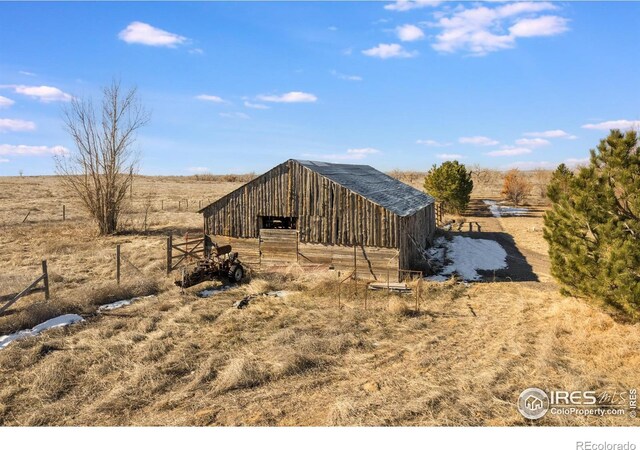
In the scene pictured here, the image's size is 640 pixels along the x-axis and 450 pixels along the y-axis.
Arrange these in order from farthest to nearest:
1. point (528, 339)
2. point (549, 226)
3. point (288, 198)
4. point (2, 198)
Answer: point (2, 198)
point (288, 198)
point (549, 226)
point (528, 339)

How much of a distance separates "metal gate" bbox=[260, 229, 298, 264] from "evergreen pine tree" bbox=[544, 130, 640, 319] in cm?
1103

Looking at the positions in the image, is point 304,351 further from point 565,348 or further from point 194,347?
point 565,348

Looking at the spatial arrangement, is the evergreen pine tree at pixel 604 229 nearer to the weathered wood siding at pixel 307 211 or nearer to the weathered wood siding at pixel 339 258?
the weathered wood siding at pixel 339 258

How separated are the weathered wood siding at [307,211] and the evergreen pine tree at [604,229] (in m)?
7.18

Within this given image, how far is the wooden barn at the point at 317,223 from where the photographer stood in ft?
61.8

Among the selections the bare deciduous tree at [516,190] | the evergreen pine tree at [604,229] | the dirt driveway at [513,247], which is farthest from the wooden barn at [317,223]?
the bare deciduous tree at [516,190]

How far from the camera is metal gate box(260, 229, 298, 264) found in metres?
20.3

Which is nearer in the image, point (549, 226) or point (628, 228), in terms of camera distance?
point (628, 228)

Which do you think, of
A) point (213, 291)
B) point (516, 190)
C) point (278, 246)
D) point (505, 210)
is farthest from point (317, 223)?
point (516, 190)

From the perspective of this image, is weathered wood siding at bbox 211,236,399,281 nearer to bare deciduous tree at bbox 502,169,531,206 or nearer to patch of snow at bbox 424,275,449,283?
patch of snow at bbox 424,275,449,283

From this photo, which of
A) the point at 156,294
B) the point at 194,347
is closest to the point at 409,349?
the point at 194,347

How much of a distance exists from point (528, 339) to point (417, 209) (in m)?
11.6

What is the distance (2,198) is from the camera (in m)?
52.0

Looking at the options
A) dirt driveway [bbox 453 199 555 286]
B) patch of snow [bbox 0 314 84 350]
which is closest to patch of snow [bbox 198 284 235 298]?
patch of snow [bbox 0 314 84 350]
